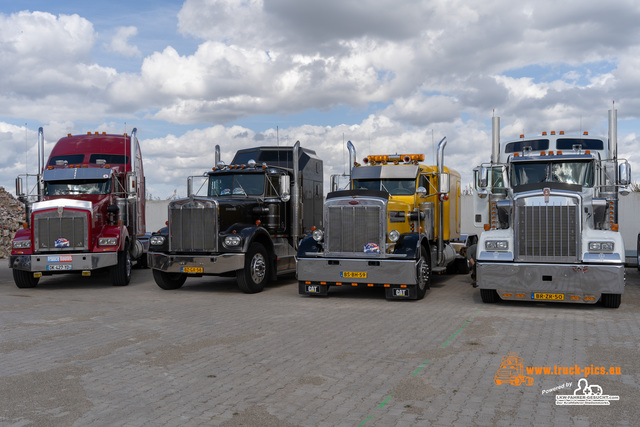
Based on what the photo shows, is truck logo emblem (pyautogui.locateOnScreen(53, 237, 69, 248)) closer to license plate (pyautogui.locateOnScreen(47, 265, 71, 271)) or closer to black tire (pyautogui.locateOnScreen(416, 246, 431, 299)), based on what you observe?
license plate (pyautogui.locateOnScreen(47, 265, 71, 271))

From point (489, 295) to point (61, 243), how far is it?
9.42 m

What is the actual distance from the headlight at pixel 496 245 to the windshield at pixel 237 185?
18.7 ft

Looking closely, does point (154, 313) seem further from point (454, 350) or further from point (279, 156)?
point (279, 156)

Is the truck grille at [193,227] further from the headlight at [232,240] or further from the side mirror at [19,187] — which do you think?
the side mirror at [19,187]

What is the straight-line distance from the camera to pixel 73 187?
1513 cm

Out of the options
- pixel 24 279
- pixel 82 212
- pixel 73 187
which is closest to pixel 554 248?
pixel 82 212

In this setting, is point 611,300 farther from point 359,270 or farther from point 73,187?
point 73,187

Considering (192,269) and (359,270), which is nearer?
(359,270)

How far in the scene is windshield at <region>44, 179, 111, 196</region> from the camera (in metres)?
15.1

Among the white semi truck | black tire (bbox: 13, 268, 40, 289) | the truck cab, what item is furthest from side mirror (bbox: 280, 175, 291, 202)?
black tire (bbox: 13, 268, 40, 289)

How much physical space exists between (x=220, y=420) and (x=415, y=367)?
2.36 metres

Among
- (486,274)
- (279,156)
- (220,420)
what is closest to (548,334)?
(486,274)

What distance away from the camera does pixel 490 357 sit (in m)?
6.82

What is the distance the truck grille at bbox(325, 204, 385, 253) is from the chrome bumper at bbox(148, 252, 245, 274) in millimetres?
2070
